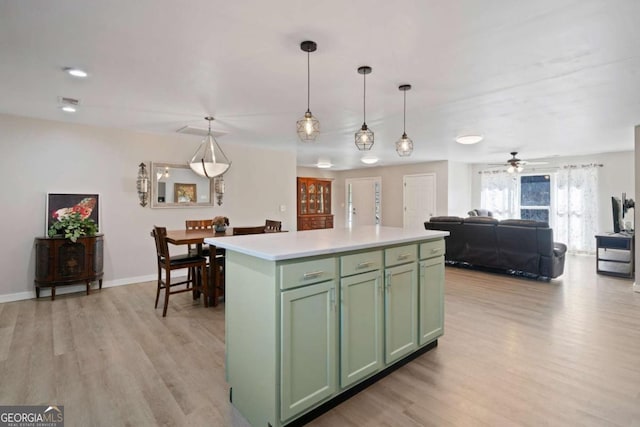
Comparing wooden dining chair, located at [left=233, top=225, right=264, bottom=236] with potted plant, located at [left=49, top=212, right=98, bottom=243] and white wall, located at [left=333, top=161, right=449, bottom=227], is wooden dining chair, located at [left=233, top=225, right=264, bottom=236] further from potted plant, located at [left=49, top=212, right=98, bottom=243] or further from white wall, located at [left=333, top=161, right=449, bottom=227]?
white wall, located at [left=333, top=161, right=449, bottom=227]

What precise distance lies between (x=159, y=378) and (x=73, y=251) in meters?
2.79

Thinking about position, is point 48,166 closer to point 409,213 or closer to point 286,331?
point 286,331

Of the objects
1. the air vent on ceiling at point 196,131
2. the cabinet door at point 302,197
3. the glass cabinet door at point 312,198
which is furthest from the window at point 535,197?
the air vent on ceiling at point 196,131

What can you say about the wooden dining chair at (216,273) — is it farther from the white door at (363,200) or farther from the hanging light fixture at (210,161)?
the white door at (363,200)

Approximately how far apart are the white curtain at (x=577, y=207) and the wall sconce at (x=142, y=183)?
8.77 m

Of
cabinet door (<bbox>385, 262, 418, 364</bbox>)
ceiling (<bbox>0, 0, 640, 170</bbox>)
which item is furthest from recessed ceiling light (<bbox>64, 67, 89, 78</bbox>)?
cabinet door (<bbox>385, 262, 418, 364</bbox>)

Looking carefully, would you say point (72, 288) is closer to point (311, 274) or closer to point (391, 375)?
point (311, 274)

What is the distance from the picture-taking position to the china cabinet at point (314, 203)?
921cm

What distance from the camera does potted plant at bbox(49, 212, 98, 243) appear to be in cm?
400

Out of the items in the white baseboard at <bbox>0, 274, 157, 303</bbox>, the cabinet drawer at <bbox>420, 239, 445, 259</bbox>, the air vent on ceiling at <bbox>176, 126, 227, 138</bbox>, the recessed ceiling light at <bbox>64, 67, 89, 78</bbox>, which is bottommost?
the white baseboard at <bbox>0, 274, 157, 303</bbox>

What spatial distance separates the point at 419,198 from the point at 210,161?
582 cm

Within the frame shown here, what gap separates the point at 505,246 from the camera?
517cm

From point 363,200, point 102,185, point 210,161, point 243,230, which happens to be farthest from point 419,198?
point 102,185

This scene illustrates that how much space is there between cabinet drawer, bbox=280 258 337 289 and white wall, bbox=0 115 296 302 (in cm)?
403
